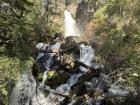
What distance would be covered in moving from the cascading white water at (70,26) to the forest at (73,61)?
630 centimetres

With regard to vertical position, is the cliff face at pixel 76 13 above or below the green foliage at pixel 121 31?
above

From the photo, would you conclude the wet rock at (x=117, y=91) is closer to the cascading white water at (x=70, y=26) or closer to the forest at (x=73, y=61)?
the forest at (x=73, y=61)

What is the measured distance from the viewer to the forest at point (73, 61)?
28.9 feet

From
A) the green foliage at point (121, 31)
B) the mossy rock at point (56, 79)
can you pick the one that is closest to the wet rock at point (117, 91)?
the green foliage at point (121, 31)

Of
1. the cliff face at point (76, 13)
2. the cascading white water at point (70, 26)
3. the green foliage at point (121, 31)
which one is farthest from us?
the cascading white water at point (70, 26)

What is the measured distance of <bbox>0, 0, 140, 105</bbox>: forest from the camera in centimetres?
880

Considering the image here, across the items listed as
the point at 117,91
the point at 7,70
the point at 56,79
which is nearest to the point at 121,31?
the point at 56,79

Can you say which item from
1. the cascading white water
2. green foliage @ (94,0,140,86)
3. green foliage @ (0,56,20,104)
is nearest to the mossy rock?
green foliage @ (94,0,140,86)

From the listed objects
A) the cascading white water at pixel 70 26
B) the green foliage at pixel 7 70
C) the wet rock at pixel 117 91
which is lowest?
the green foliage at pixel 7 70

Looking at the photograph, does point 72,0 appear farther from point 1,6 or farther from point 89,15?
point 1,6

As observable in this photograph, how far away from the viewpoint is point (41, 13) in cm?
4003

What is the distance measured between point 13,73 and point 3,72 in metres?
0.28

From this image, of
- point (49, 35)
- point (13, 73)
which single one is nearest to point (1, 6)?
point (13, 73)

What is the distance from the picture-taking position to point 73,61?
72.4ft
